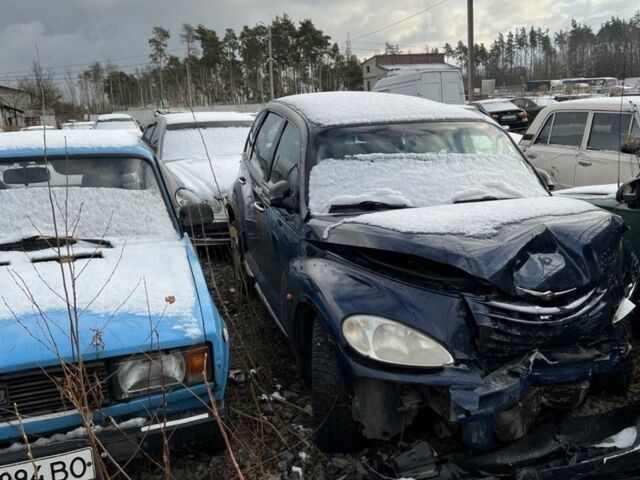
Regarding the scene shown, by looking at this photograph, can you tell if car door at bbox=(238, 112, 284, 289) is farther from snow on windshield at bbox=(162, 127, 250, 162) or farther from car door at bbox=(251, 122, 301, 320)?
snow on windshield at bbox=(162, 127, 250, 162)

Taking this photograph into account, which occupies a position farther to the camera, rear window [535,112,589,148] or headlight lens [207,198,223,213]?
rear window [535,112,589,148]

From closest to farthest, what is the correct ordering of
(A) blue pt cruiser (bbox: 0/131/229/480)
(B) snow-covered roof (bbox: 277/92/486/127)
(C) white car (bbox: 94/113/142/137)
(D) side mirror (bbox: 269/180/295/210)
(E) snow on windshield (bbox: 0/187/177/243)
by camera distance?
(A) blue pt cruiser (bbox: 0/131/229/480) < (E) snow on windshield (bbox: 0/187/177/243) < (D) side mirror (bbox: 269/180/295/210) < (B) snow-covered roof (bbox: 277/92/486/127) < (C) white car (bbox: 94/113/142/137)

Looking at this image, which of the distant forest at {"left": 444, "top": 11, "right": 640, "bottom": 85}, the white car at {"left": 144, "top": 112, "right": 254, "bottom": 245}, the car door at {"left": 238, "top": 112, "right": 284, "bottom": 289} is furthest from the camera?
the distant forest at {"left": 444, "top": 11, "right": 640, "bottom": 85}

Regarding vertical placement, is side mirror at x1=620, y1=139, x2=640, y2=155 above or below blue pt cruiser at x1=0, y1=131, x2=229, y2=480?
above

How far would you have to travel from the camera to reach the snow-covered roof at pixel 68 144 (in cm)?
376

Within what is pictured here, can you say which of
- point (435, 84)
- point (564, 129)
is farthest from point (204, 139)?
point (435, 84)

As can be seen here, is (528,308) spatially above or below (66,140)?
below

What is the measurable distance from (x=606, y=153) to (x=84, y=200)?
19.9 ft

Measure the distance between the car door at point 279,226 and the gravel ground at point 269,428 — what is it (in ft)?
1.13

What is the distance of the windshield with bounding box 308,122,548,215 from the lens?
138 inches

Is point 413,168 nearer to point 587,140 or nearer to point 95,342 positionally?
point 95,342

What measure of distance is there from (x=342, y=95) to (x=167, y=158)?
14.9ft

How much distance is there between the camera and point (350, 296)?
2.67 meters

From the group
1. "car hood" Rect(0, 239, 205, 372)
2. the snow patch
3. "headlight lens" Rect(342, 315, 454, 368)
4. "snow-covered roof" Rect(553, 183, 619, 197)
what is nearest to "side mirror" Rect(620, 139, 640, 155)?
"snow-covered roof" Rect(553, 183, 619, 197)
